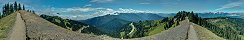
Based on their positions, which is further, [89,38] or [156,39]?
[156,39]

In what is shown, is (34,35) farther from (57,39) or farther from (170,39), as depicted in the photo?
(170,39)

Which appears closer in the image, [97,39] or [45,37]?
[45,37]

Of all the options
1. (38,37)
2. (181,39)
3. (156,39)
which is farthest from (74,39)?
(156,39)

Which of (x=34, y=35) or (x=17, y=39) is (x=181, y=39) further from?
(x=17, y=39)

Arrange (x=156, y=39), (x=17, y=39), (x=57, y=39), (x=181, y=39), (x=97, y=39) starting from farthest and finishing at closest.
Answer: (x=156, y=39) < (x=181, y=39) < (x=97, y=39) < (x=57, y=39) < (x=17, y=39)

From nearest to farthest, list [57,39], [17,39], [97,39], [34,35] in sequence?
1. [17,39]
2. [57,39]
3. [34,35]
4. [97,39]

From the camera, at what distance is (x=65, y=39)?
172ft

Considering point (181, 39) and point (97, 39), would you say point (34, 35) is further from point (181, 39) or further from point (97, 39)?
point (181, 39)

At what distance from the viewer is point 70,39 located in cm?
5350

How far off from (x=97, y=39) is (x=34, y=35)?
9264mm

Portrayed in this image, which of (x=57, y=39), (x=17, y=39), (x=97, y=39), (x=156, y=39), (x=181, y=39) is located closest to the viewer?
(x=17, y=39)

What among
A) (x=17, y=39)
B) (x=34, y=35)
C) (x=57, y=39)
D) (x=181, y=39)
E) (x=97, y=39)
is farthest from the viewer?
(x=181, y=39)

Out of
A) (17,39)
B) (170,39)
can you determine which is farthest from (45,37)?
(170,39)

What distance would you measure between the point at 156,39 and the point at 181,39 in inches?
439
